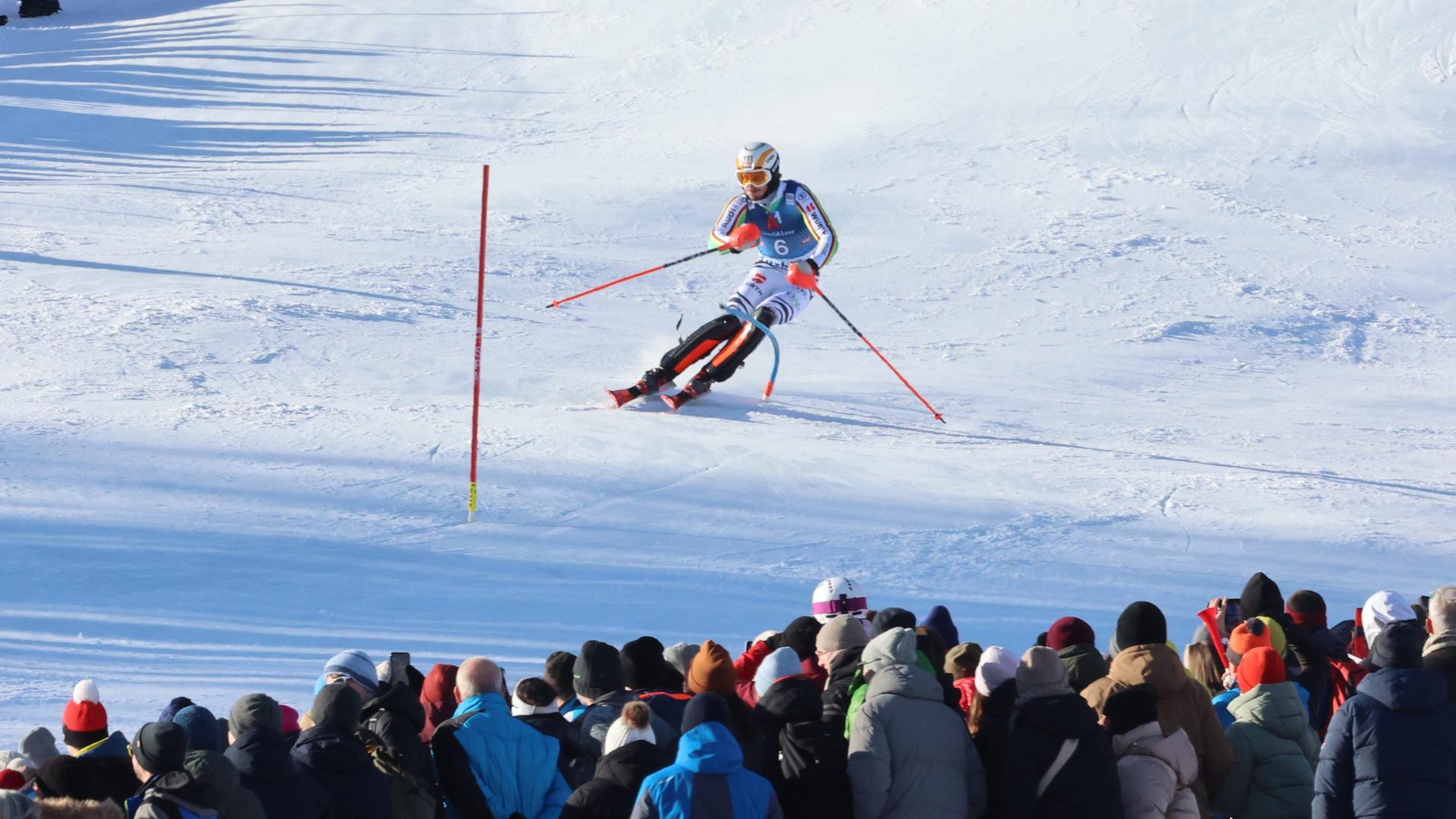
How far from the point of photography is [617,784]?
13.1 ft

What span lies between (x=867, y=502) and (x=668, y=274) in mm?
6052

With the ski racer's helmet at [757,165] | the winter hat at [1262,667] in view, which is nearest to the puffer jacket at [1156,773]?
the winter hat at [1262,667]

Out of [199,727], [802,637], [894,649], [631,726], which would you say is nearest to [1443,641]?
[894,649]

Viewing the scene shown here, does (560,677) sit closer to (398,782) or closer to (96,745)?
(398,782)

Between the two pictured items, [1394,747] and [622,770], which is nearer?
[622,770]

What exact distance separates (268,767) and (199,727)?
7.1 inches

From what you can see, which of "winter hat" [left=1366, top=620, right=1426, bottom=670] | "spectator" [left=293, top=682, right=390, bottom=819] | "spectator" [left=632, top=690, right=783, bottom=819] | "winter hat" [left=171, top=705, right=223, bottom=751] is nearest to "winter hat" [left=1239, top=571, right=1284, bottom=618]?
"winter hat" [left=1366, top=620, right=1426, bottom=670]

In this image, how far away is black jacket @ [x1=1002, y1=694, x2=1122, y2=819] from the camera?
4.18 meters

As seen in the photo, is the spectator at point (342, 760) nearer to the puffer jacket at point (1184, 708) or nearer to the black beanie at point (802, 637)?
the black beanie at point (802, 637)

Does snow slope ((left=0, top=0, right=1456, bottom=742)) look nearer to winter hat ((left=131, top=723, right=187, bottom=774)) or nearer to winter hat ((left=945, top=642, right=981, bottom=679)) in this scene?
winter hat ((left=945, top=642, right=981, bottom=679))

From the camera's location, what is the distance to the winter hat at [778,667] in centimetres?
446

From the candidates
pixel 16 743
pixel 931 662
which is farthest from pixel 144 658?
pixel 931 662

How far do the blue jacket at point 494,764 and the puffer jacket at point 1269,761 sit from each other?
71.2 inches

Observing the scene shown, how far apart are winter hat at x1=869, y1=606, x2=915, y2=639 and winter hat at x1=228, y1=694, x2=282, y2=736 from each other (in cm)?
187
